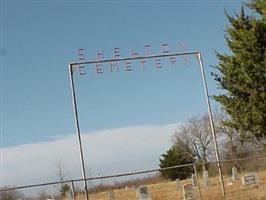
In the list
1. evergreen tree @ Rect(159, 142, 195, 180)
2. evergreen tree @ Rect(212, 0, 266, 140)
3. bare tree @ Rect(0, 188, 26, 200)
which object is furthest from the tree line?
evergreen tree @ Rect(159, 142, 195, 180)

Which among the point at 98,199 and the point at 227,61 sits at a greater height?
the point at 227,61

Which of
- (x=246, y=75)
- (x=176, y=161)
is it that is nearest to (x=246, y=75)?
(x=246, y=75)

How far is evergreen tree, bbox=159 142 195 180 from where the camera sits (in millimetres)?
47719

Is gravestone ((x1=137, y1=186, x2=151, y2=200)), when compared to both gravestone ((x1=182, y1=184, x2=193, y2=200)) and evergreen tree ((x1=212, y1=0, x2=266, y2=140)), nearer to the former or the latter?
gravestone ((x1=182, y1=184, x2=193, y2=200))

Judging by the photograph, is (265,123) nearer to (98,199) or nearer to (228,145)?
(98,199)

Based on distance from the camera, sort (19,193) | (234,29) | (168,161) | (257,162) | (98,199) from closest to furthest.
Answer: (19,193), (234,29), (98,199), (257,162), (168,161)

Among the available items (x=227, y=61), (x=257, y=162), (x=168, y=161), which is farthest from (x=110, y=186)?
(x=168, y=161)

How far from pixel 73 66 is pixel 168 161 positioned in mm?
34250

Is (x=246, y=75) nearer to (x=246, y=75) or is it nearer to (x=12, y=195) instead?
(x=246, y=75)

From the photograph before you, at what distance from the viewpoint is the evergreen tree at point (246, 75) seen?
2188 centimetres

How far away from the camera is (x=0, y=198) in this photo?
18.4m

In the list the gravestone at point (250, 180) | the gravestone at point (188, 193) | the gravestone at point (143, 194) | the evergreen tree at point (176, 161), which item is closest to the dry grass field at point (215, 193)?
the gravestone at point (250, 180)

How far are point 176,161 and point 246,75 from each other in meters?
33.0

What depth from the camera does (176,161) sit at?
54000 mm
